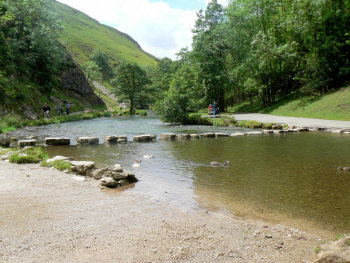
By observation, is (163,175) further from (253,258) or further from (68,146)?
(68,146)

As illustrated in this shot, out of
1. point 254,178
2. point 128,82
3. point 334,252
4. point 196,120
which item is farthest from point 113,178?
point 128,82

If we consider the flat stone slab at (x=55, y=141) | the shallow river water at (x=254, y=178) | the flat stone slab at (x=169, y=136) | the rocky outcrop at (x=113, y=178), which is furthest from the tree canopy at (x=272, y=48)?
the rocky outcrop at (x=113, y=178)

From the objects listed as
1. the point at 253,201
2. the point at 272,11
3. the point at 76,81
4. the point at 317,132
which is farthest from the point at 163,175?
the point at 76,81

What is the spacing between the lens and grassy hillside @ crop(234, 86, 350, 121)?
30038 mm

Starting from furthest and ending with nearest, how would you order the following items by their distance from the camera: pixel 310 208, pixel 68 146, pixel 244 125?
pixel 244 125
pixel 68 146
pixel 310 208

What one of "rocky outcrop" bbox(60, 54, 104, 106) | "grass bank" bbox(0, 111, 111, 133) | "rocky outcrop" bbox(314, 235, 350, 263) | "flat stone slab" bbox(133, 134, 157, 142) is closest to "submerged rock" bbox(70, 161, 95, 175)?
"rocky outcrop" bbox(314, 235, 350, 263)

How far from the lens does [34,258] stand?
4566mm

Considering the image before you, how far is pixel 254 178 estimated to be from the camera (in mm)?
10156

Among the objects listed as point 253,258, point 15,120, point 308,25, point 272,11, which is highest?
point 272,11

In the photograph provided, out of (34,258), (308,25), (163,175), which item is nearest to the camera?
(34,258)

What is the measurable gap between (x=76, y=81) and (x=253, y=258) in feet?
220

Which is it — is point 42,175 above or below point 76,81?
below

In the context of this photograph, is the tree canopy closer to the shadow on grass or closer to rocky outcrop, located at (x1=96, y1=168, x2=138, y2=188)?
the shadow on grass

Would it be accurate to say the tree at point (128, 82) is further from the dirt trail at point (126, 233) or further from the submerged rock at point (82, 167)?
the dirt trail at point (126, 233)
